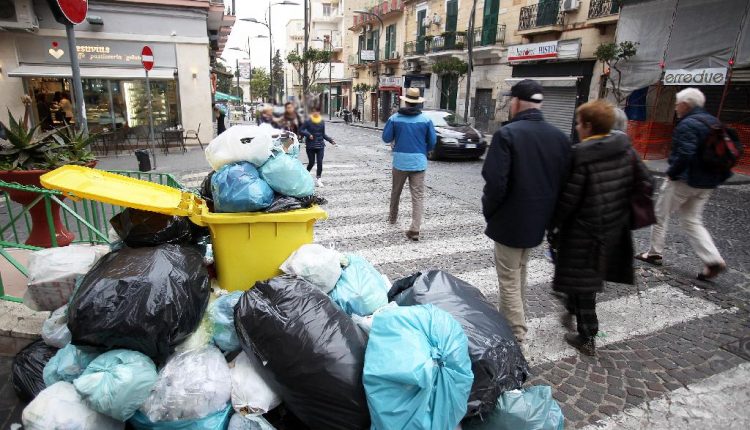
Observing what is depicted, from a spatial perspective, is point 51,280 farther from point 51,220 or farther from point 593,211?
point 593,211

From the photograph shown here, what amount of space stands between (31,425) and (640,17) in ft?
57.1

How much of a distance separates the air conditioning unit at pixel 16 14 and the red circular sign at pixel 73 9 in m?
9.68

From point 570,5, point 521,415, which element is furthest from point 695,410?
point 570,5

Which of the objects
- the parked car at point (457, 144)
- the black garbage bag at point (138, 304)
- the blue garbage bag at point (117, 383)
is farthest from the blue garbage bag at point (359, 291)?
the parked car at point (457, 144)

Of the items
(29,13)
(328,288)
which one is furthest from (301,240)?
(29,13)

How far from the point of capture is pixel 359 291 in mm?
2646

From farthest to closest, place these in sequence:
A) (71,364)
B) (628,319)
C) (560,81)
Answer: (560,81)
(628,319)
(71,364)

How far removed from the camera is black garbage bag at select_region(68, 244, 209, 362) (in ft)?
6.88

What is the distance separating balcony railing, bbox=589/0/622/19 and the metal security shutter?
2731mm

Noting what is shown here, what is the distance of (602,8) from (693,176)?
1488 cm

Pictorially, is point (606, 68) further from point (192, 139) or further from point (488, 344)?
point (488, 344)

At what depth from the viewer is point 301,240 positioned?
2.89m

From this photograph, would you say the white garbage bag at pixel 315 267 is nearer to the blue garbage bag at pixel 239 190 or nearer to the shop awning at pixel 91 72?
the blue garbage bag at pixel 239 190

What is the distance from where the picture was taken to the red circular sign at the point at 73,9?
14.3 ft
